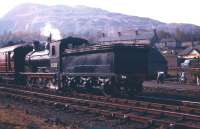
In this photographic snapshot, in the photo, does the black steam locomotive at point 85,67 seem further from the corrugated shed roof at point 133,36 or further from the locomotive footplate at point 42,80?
the corrugated shed roof at point 133,36

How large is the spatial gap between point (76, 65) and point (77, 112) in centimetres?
795

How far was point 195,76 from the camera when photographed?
39281mm

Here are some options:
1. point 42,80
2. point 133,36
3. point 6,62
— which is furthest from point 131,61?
point 133,36

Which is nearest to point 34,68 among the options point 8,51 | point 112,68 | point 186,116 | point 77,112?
point 8,51

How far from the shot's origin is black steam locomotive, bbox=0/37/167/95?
886 inches

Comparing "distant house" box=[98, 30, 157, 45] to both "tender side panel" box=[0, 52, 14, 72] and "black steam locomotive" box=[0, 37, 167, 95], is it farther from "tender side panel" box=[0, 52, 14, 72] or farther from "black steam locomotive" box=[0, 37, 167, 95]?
"black steam locomotive" box=[0, 37, 167, 95]

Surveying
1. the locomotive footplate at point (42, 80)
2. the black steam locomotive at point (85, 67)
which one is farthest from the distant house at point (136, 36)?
the black steam locomotive at point (85, 67)

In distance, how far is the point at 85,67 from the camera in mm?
24750

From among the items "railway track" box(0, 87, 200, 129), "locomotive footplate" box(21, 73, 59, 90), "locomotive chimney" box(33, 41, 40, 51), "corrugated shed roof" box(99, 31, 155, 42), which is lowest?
"railway track" box(0, 87, 200, 129)

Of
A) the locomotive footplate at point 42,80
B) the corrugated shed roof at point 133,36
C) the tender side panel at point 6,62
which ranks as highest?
the corrugated shed roof at point 133,36

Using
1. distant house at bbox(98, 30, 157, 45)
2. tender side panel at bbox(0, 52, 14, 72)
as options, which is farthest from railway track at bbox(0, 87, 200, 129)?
distant house at bbox(98, 30, 157, 45)

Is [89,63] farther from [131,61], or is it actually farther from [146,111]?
[146,111]

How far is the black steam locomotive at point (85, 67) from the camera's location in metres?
22.5

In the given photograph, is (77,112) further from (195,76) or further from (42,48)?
(195,76)
